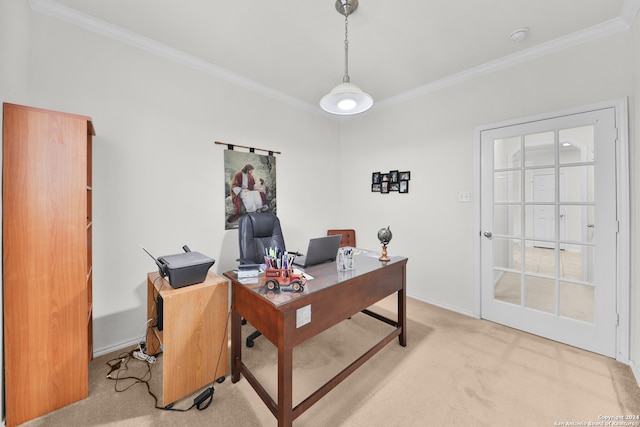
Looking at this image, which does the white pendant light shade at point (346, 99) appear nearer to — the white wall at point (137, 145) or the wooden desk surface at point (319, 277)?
the wooden desk surface at point (319, 277)

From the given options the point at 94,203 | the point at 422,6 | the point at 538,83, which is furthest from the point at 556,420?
the point at 94,203

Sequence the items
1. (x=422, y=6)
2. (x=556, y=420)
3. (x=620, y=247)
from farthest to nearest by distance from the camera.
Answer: (x=620, y=247) → (x=422, y=6) → (x=556, y=420)

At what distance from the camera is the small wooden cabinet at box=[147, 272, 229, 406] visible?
150cm

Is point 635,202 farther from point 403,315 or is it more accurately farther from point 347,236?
point 347,236

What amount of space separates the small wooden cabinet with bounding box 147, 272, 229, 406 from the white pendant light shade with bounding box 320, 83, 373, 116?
1496 mm

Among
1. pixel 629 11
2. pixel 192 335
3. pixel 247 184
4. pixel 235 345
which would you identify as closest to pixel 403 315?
pixel 235 345

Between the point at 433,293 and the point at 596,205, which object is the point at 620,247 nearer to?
the point at 596,205

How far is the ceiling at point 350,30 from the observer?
182 cm

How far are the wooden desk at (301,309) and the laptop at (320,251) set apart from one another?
0.06 meters

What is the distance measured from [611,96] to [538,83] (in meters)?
0.51

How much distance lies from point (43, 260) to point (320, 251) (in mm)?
1645

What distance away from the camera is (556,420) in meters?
1.45

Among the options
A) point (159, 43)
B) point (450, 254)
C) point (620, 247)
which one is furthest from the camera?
point (450, 254)

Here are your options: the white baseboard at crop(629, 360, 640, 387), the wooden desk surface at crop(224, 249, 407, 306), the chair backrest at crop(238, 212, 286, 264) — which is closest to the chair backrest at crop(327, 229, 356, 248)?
the chair backrest at crop(238, 212, 286, 264)
